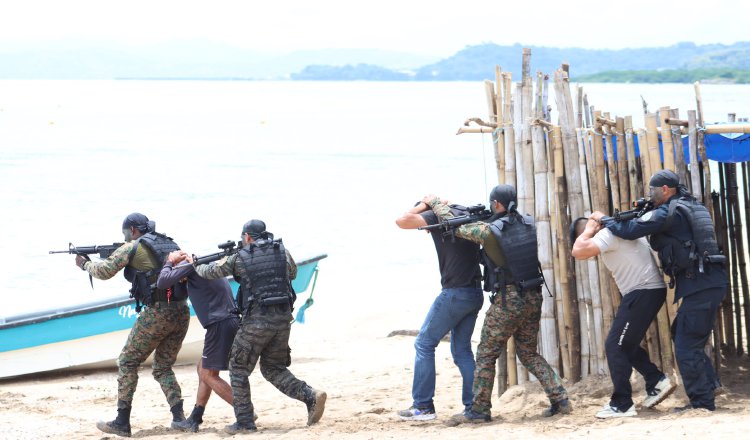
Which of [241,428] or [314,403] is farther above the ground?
[314,403]

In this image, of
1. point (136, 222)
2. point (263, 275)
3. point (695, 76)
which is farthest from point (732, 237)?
point (695, 76)

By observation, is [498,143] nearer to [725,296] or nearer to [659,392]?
[725,296]

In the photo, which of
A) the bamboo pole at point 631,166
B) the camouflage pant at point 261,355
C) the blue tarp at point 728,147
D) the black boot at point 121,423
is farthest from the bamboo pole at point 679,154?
the black boot at point 121,423

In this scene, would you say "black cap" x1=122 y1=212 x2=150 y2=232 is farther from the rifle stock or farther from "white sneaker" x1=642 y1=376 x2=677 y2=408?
"white sneaker" x1=642 y1=376 x2=677 y2=408

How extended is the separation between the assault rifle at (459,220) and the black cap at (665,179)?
126 cm

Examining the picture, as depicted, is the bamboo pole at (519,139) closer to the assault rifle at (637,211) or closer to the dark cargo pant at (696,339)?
the assault rifle at (637,211)

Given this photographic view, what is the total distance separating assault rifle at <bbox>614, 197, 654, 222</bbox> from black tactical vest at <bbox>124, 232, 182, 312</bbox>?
11.3ft

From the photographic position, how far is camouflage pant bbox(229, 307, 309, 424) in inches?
293

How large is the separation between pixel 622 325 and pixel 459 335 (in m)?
1.30

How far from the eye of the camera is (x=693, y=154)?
729 centimetres

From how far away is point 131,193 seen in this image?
32.0 m

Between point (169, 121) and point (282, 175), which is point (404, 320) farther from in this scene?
point (169, 121)

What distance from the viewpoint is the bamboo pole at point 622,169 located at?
25.0 ft

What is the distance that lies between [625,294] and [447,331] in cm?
141
